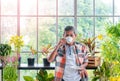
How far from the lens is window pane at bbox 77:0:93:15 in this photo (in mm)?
6441

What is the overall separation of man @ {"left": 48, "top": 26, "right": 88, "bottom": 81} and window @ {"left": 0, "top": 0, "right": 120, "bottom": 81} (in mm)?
2041

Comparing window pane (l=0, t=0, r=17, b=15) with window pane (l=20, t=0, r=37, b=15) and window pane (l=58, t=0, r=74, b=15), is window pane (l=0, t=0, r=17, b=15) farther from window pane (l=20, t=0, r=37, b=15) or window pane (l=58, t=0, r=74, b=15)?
window pane (l=58, t=0, r=74, b=15)

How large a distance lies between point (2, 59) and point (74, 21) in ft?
5.58

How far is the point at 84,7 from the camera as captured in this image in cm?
644

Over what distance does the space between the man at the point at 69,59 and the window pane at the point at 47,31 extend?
2.06 metres

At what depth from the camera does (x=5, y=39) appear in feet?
21.1

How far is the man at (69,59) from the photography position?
169 inches

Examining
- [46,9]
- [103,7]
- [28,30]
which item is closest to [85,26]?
[103,7]

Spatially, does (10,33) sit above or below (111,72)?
above

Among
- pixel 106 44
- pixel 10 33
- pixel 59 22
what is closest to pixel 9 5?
pixel 10 33

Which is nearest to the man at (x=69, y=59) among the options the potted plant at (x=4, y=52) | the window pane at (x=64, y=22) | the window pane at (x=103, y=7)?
the potted plant at (x=4, y=52)

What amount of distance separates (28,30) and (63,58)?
88.3 inches

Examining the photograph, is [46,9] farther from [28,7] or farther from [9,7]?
[9,7]

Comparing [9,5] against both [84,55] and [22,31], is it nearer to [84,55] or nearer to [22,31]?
[22,31]
